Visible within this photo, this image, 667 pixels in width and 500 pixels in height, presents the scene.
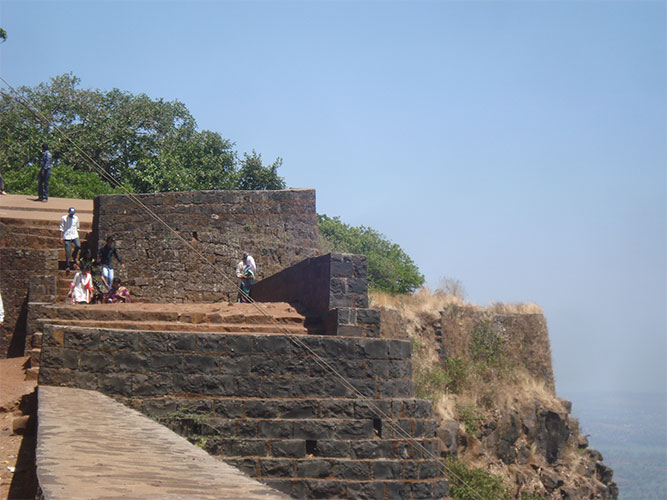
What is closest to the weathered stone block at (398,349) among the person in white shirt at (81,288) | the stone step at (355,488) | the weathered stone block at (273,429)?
the stone step at (355,488)

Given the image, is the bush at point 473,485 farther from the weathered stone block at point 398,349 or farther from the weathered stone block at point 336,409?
the weathered stone block at point 336,409

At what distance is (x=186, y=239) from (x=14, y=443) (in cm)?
883

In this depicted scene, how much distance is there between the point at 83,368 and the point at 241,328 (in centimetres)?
211

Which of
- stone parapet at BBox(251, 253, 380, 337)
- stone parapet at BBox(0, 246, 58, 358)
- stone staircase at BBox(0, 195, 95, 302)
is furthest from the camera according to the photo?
stone staircase at BBox(0, 195, 95, 302)

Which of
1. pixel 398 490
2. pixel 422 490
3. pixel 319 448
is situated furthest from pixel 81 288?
pixel 422 490

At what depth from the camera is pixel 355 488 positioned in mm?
8773

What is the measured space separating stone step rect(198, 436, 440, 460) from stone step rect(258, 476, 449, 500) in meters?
0.19

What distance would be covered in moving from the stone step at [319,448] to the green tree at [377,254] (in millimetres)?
18371

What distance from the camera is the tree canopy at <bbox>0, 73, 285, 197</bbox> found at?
27266 millimetres

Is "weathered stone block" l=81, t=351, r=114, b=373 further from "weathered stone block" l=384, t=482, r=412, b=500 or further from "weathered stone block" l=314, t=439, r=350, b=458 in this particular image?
"weathered stone block" l=384, t=482, r=412, b=500

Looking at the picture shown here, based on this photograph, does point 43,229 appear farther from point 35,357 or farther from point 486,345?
point 486,345

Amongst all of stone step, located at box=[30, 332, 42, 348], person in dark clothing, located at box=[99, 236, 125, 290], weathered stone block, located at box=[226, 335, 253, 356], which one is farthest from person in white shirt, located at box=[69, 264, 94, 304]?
weathered stone block, located at box=[226, 335, 253, 356]

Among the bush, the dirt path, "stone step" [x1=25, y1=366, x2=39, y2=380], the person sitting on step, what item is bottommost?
the bush

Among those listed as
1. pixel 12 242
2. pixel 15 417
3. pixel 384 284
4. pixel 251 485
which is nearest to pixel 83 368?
pixel 15 417
